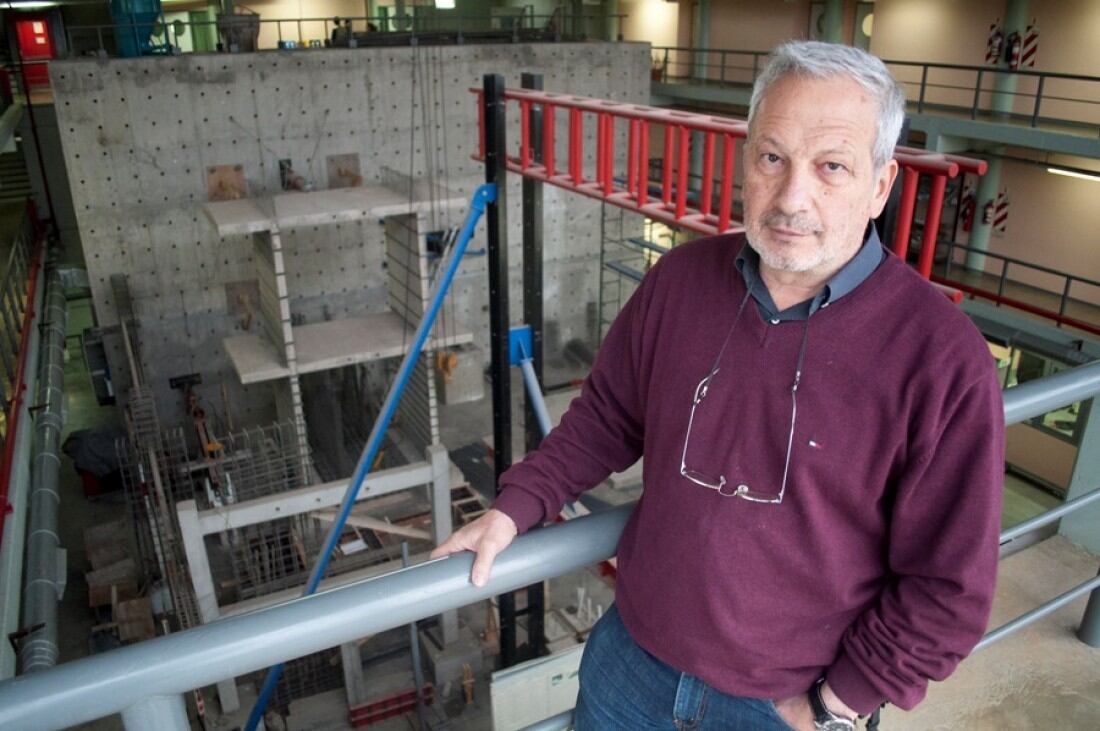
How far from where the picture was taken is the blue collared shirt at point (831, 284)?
1.35 m

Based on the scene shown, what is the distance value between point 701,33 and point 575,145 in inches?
577

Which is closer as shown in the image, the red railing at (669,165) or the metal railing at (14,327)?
the red railing at (669,165)

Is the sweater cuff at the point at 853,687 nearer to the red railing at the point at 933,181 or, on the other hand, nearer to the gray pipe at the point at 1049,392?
the gray pipe at the point at 1049,392

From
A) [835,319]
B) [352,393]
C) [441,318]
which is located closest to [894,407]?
[835,319]

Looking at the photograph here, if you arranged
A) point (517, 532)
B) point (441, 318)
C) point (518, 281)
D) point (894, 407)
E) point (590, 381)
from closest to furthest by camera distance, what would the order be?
point (894, 407) → point (517, 532) → point (590, 381) → point (441, 318) → point (518, 281)

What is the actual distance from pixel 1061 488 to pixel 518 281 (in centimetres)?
909

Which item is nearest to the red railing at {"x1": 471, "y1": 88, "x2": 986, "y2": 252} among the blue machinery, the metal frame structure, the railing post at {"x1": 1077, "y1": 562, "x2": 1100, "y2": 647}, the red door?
the blue machinery

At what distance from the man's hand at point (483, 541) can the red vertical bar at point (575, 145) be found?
4.95 meters

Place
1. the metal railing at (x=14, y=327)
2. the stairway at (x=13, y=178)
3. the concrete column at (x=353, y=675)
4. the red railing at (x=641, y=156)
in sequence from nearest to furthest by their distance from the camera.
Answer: the red railing at (x=641, y=156) < the concrete column at (x=353, y=675) < the metal railing at (x=14, y=327) < the stairway at (x=13, y=178)

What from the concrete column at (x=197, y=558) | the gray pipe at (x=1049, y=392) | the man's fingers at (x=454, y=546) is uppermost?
the gray pipe at (x=1049, y=392)

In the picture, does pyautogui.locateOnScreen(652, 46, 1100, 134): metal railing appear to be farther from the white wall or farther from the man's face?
the man's face

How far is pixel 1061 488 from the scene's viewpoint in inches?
468

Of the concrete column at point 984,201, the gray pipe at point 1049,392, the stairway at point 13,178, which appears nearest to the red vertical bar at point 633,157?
the gray pipe at point 1049,392

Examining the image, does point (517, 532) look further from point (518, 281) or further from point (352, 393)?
point (518, 281)
